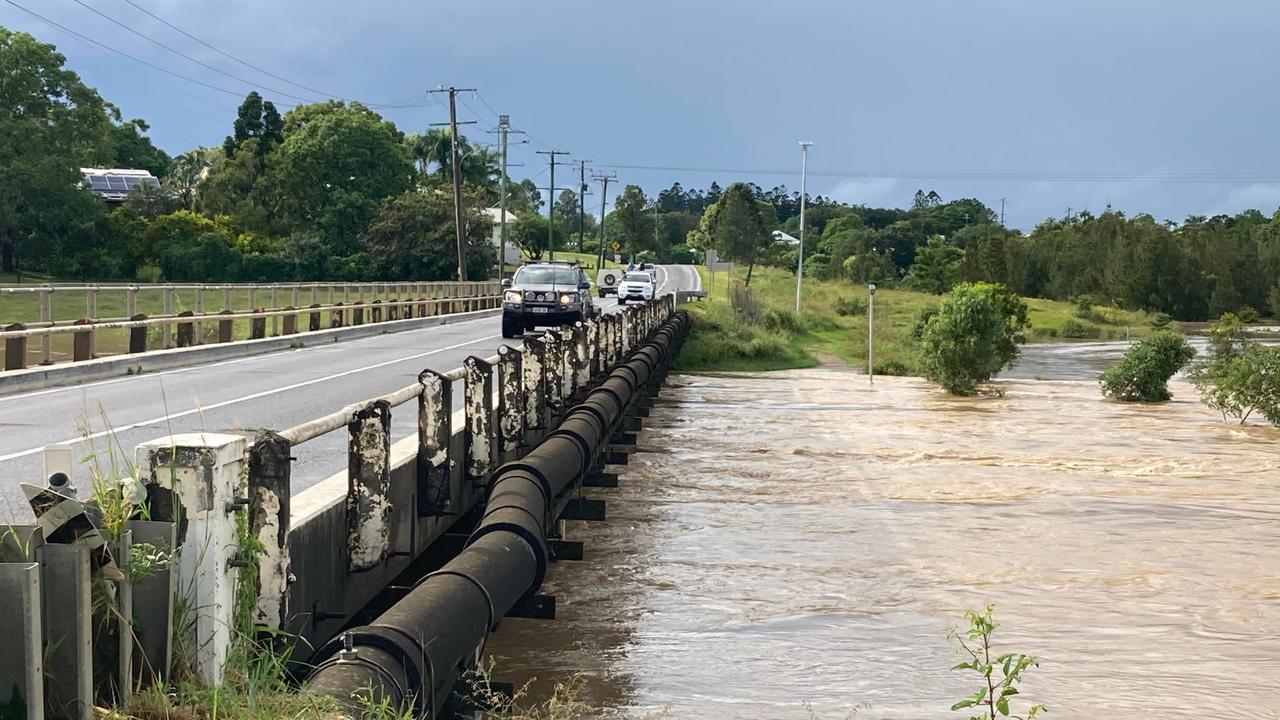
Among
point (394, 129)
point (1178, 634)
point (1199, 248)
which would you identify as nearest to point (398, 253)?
point (394, 129)

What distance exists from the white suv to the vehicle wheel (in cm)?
2921

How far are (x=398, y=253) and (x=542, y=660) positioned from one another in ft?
267

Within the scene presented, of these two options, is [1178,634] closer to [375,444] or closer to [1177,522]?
[1177,522]

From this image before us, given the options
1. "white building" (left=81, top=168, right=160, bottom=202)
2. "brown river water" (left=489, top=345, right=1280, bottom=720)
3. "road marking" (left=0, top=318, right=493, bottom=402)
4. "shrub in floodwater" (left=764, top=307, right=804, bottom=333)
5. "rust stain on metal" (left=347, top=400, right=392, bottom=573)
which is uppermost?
"white building" (left=81, top=168, right=160, bottom=202)

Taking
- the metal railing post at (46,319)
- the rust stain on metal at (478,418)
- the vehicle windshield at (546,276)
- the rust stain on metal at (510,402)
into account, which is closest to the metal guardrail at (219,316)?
the metal railing post at (46,319)

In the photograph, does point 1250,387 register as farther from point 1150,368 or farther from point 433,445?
point 433,445

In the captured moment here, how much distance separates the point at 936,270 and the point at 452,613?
130 m

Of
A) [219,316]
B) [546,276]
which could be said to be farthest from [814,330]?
[219,316]

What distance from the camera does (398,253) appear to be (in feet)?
294

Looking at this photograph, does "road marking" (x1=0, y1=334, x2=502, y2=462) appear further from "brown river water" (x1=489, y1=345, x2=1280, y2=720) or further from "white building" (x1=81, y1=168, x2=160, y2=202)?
"white building" (x1=81, y1=168, x2=160, y2=202)

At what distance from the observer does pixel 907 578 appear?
1296 centimetres

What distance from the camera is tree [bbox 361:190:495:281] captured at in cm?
8850

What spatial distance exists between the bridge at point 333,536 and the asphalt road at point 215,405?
9cm

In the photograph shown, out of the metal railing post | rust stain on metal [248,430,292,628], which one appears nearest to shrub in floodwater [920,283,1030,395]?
the metal railing post
